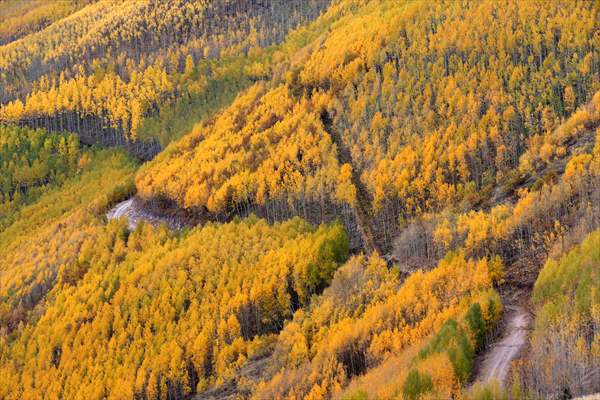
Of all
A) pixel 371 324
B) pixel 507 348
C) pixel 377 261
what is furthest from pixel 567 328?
pixel 377 261

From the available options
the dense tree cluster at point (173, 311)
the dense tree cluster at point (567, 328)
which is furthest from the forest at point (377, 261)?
the dense tree cluster at point (173, 311)

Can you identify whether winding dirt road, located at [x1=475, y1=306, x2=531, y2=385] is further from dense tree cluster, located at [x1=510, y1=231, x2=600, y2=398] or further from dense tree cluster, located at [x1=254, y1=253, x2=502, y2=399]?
dense tree cluster, located at [x1=510, y1=231, x2=600, y2=398]

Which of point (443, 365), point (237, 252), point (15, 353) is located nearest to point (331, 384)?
point (443, 365)

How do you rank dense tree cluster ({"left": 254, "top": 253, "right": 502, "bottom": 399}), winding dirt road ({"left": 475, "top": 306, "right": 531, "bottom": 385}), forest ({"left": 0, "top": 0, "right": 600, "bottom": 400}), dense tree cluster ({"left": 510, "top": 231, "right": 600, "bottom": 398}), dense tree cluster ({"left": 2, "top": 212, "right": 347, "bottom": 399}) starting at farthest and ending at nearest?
dense tree cluster ({"left": 2, "top": 212, "right": 347, "bottom": 399}) → dense tree cluster ({"left": 254, "top": 253, "right": 502, "bottom": 399}) → forest ({"left": 0, "top": 0, "right": 600, "bottom": 400}) → winding dirt road ({"left": 475, "top": 306, "right": 531, "bottom": 385}) → dense tree cluster ({"left": 510, "top": 231, "right": 600, "bottom": 398})

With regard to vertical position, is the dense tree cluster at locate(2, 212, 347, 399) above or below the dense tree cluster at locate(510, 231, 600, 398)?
below

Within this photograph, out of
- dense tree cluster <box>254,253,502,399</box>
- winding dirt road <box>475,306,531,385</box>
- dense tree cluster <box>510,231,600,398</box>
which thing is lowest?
dense tree cluster <box>254,253,502,399</box>

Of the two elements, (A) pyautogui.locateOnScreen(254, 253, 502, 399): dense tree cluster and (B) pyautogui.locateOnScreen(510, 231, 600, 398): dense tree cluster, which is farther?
(A) pyautogui.locateOnScreen(254, 253, 502, 399): dense tree cluster

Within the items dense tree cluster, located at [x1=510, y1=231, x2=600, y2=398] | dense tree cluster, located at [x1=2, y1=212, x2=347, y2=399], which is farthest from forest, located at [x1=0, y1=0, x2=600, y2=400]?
dense tree cluster, located at [x1=2, y1=212, x2=347, y2=399]

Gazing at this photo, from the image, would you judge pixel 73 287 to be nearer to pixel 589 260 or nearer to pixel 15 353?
pixel 15 353
